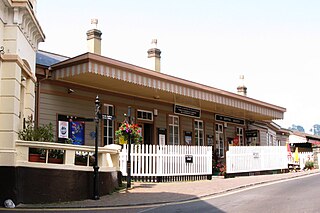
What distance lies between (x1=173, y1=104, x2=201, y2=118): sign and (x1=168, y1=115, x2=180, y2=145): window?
1.85 ft

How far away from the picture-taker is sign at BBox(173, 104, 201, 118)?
21.3m

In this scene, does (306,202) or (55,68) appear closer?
(306,202)

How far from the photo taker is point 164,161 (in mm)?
16156

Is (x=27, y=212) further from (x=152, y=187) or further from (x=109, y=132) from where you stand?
(x=109, y=132)

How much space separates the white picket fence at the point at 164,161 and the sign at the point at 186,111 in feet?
12.4

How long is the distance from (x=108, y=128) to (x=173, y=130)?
462 cm

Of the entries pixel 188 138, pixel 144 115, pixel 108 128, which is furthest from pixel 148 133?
pixel 188 138

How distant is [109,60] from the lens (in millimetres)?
14789

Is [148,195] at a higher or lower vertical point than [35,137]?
lower

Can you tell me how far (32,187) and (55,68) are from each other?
21.1 feet

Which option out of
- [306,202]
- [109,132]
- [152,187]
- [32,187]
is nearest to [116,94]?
[109,132]

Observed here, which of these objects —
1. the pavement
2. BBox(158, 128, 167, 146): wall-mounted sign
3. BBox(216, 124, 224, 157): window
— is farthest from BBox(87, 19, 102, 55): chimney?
BBox(216, 124, 224, 157): window

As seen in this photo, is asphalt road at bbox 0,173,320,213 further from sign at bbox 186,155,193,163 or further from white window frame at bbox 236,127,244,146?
white window frame at bbox 236,127,244,146

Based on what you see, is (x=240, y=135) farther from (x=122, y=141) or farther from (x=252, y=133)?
(x=122, y=141)
